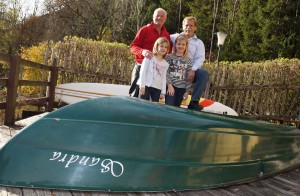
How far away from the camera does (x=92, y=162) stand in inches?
83.3

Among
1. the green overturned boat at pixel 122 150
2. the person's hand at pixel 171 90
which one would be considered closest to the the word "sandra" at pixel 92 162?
the green overturned boat at pixel 122 150

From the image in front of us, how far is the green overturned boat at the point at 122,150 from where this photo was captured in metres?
2.04

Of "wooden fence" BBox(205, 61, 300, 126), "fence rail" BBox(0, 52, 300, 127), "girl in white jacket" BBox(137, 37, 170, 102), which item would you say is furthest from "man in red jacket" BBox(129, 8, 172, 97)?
"wooden fence" BBox(205, 61, 300, 126)

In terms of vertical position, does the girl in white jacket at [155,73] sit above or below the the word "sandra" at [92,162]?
above

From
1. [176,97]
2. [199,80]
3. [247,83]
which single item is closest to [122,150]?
[176,97]

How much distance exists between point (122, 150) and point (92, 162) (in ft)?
0.67

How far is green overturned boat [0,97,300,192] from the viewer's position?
2.04 meters

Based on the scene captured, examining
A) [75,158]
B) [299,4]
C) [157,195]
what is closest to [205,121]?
[157,195]

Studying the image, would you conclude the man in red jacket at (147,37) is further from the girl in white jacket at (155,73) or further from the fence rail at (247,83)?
the fence rail at (247,83)

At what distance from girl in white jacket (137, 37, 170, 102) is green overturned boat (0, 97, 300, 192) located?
0.84m

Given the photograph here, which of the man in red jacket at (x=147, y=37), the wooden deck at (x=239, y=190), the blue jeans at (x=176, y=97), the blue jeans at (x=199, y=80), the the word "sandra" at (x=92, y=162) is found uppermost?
the man in red jacket at (x=147, y=37)

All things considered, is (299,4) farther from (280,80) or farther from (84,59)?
(84,59)

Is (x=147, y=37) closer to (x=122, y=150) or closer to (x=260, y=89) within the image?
(x=122, y=150)

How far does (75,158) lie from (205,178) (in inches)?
36.5
